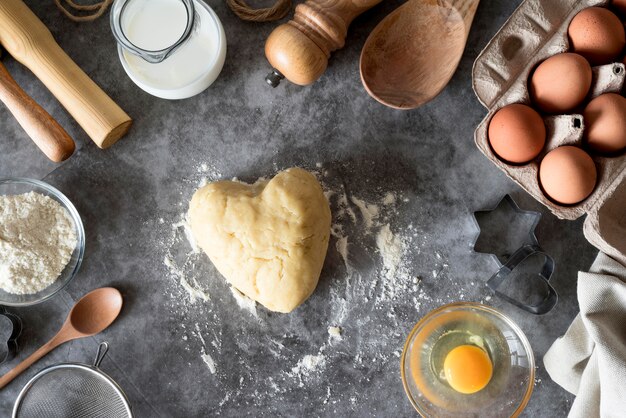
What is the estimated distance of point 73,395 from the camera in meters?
1.64

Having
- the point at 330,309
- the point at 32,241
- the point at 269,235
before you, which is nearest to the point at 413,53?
the point at 269,235

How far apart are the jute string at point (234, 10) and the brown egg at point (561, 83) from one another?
2.17 ft

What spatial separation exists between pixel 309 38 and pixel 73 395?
1.11 metres

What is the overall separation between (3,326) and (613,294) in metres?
1.55

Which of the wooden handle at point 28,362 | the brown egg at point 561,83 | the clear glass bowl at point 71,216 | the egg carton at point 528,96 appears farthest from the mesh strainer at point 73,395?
the brown egg at point 561,83

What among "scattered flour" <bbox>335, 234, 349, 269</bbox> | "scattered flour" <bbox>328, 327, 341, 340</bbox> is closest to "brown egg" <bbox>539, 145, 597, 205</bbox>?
"scattered flour" <bbox>335, 234, 349, 269</bbox>

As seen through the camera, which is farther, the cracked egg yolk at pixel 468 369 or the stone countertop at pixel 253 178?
the stone countertop at pixel 253 178

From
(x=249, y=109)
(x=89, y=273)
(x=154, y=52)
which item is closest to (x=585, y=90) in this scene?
(x=249, y=109)

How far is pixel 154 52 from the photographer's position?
4.70 ft

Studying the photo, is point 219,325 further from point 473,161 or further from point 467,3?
point 467,3

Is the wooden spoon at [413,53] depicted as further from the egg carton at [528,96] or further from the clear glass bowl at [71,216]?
the clear glass bowl at [71,216]

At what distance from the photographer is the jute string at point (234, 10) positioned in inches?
64.1

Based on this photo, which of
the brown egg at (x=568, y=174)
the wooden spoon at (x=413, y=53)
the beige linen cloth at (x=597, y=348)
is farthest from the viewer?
the wooden spoon at (x=413, y=53)

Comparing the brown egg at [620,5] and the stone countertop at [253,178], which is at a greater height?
the brown egg at [620,5]
